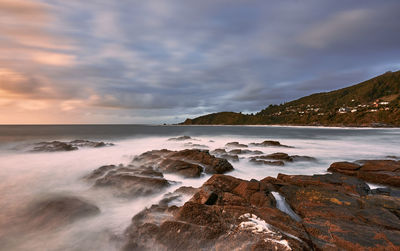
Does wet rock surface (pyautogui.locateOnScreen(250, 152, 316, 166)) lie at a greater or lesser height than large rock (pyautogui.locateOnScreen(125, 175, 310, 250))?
lesser

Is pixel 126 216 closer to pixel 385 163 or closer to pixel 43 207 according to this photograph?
pixel 43 207

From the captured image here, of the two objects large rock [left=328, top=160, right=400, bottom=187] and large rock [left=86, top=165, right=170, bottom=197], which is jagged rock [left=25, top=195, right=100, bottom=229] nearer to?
large rock [left=86, top=165, right=170, bottom=197]

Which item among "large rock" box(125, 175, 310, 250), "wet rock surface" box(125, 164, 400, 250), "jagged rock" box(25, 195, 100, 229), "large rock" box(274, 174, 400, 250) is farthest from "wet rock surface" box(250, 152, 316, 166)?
"jagged rock" box(25, 195, 100, 229)

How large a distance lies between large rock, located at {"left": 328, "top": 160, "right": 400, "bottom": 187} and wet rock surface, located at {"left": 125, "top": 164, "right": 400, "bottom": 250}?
4883 millimetres

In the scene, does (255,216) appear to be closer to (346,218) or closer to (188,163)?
(346,218)

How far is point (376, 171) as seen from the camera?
33.4 feet

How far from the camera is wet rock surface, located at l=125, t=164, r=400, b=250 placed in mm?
3770

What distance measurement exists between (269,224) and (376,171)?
1034 centimetres

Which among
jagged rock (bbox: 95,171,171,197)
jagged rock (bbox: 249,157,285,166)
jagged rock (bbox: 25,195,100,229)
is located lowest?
jagged rock (bbox: 249,157,285,166)

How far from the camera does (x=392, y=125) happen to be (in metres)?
94.6

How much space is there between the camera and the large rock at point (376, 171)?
9219 mm

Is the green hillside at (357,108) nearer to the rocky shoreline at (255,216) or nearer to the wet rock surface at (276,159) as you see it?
the wet rock surface at (276,159)

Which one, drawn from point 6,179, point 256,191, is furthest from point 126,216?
point 6,179

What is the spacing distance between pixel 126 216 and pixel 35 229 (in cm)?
292
